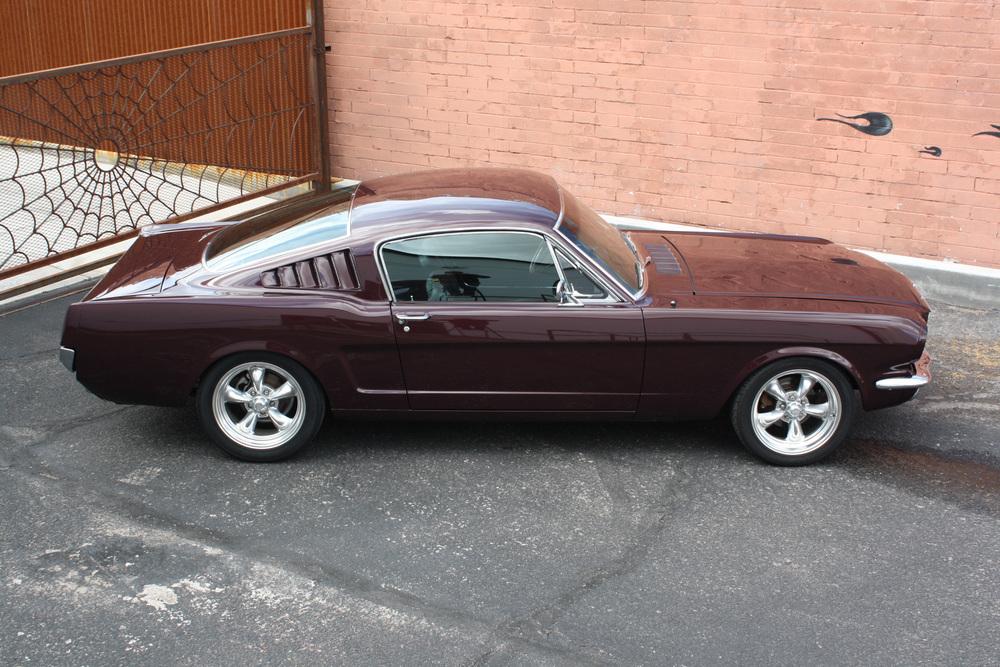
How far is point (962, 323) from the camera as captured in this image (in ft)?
25.5

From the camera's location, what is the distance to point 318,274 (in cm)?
550

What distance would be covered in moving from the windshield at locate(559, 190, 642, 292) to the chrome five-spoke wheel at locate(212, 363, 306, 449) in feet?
5.47

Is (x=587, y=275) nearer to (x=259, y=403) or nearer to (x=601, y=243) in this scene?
(x=601, y=243)

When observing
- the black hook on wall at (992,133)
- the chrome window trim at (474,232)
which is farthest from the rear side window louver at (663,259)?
the black hook on wall at (992,133)

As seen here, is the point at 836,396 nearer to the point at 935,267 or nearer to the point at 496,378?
the point at 496,378

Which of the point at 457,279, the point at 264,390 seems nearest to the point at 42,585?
the point at 264,390

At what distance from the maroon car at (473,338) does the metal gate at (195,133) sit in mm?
3688

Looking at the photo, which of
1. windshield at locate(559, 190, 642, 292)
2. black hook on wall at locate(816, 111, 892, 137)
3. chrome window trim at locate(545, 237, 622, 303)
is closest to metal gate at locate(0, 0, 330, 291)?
windshield at locate(559, 190, 642, 292)

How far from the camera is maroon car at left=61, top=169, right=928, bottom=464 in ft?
17.7

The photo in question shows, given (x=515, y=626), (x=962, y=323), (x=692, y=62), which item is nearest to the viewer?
(x=515, y=626)

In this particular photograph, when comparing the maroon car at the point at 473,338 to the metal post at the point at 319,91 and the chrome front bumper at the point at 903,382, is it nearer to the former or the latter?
the chrome front bumper at the point at 903,382

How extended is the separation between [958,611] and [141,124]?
8492 mm

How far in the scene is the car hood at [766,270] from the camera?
18.6ft

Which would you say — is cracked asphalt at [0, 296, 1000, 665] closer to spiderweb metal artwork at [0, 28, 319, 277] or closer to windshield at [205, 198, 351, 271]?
windshield at [205, 198, 351, 271]
